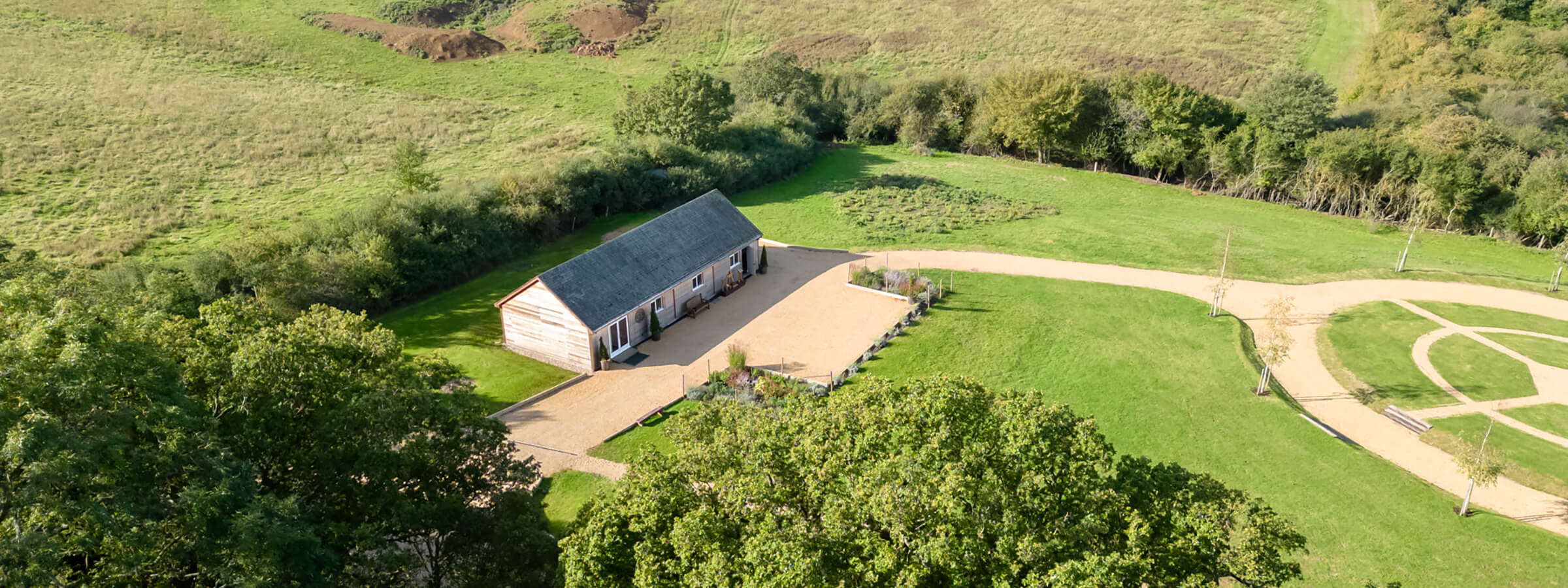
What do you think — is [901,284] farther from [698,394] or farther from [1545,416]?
[1545,416]

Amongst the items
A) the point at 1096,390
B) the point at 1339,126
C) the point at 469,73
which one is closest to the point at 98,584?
the point at 1096,390

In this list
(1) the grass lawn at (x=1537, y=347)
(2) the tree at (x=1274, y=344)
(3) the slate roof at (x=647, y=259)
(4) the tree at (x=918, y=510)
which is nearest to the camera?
(4) the tree at (x=918, y=510)

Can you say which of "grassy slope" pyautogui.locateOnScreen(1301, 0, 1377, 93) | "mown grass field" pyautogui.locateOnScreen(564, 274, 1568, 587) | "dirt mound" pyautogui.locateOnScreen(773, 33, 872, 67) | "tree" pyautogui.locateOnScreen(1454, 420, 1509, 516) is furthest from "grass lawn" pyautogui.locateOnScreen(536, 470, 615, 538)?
"grassy slope" pyautogui.locateOnScreen(1301, 0, 1377, 93)

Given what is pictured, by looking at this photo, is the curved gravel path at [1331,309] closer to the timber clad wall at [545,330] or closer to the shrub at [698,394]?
the shrub at [698,394]

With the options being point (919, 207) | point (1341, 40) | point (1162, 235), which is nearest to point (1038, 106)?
point (919, 207)

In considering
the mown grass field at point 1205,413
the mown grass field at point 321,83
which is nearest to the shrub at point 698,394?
the mown grass field at point 1205,413
